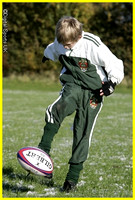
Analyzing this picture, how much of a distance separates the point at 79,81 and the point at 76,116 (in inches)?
19.5

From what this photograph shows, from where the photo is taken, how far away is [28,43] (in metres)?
33.8

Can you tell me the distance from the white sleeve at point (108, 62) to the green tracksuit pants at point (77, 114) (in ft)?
1.19

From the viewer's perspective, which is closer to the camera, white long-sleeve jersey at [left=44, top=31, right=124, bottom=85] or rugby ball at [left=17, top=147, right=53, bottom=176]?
rugby ball at [left=17, top=147, right=53, bottom=176]

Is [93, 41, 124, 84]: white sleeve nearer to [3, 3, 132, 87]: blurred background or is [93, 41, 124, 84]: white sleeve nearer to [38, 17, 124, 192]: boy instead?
[38, 17, 124, 192]: boy

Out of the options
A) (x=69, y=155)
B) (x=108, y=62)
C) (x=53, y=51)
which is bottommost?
(x=69, y=155)

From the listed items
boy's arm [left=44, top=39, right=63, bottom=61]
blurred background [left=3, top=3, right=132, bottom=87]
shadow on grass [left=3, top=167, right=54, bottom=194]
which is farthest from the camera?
blurred background [left=3, top=3, right=132, bottom=87]

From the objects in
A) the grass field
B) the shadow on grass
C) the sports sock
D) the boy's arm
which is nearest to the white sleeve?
the boy's arm

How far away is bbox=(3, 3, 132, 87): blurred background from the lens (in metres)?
32.9

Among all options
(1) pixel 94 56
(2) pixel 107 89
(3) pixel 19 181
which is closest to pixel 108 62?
(1) pixel 94 56

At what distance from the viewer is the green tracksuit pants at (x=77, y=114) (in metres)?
4.77

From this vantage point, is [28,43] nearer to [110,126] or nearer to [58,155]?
[110,126]

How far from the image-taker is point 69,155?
7.86 meters

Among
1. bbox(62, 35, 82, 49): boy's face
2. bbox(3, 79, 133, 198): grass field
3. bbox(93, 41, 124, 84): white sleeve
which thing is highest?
bbox(62, 35, 82, 49): boy's face

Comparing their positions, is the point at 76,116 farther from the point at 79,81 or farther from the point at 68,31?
the point at 68,31
